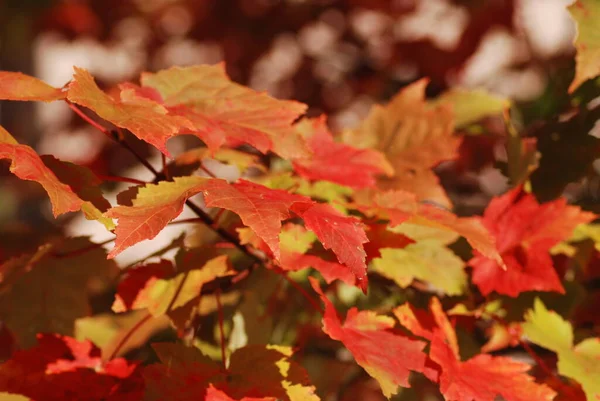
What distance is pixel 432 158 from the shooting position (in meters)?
0.96

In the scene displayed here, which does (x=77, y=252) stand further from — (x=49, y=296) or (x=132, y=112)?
(x=132, y=112)

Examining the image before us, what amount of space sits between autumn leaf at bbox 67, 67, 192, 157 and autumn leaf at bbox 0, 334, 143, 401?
318 mm

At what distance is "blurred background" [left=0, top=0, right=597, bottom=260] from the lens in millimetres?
2043

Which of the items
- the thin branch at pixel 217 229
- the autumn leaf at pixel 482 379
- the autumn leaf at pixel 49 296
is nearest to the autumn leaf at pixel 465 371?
the autumn leaf at pixel 482 379

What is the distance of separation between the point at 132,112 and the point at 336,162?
1.10 ft

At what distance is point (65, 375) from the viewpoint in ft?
2.46

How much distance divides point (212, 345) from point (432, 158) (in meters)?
0.45

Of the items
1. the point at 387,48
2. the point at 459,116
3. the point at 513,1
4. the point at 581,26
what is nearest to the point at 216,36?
the point at 387,48

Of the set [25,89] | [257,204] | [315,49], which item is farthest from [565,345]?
[315,49]

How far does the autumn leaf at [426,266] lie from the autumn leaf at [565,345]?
11cm

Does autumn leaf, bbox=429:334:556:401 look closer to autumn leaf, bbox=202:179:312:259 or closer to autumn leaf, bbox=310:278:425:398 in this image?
autumn leaf, bbox=310:278:425:398

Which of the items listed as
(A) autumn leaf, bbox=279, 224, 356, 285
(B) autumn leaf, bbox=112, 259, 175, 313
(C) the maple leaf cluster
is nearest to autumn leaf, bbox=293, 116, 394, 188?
(C) the maple leaf cluster

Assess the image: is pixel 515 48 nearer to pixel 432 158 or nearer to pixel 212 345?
pixel 432 158

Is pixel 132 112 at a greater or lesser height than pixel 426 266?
greater
